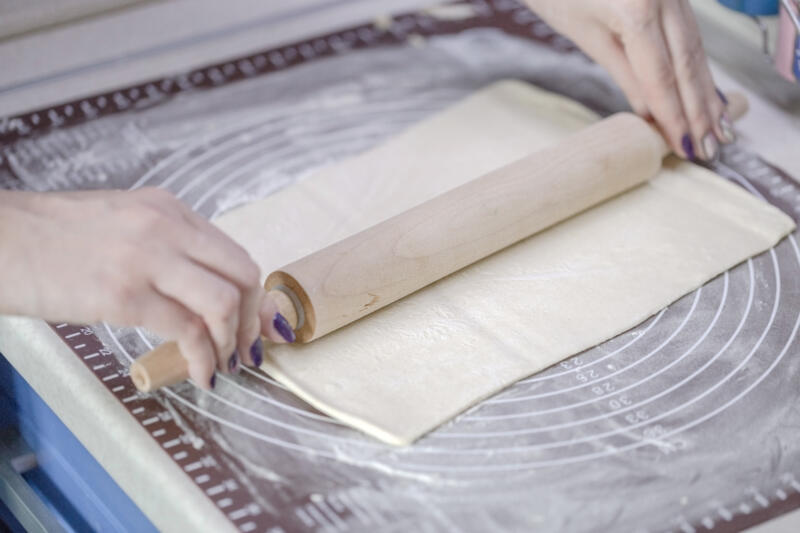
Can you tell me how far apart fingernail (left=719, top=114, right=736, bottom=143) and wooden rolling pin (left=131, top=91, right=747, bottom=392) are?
0.10 metres

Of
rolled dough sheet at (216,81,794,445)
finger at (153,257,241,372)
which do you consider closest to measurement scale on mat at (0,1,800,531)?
rolled dough sheet at (216,81,794,445)

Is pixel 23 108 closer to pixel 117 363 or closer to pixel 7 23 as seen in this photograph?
pixel 7 23

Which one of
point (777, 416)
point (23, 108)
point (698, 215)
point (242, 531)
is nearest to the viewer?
point (242, 531)

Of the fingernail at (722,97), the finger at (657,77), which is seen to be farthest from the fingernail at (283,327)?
the fingernail at (722,97)

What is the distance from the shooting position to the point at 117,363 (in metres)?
1.09

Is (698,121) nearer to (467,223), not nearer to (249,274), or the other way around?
(467,223)

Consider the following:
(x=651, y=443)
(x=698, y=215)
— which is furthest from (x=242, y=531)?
(x=698, y=215)

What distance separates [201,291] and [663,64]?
0.75 meters

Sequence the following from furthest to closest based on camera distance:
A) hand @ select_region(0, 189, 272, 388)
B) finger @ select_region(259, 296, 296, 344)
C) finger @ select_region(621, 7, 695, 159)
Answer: finger @ select_region(621, 7, 695, 159), finger @ select_region(259, 296, 296, 344), hand @ select_region(0, 189, 272, 388)

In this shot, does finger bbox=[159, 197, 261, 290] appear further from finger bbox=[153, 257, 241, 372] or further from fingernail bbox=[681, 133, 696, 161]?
fingernail bbox=[681, 133, 696, 161]

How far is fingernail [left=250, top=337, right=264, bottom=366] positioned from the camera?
101 centimetres

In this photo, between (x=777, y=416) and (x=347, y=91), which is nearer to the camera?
(x=777, y=416)

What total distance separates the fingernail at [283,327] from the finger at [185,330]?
0.08m

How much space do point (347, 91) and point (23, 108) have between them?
19.5 inches
